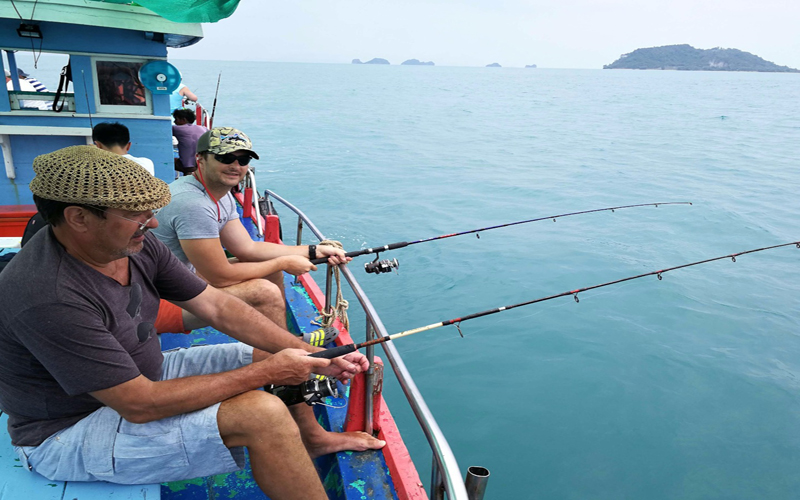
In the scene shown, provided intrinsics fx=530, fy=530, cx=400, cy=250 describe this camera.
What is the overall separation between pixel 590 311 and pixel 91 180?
803cm

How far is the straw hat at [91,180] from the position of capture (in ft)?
5.20

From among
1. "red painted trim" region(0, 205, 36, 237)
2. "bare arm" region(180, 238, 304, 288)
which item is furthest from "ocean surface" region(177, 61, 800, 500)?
"red painted trim" region(0, 205, 36, 237)

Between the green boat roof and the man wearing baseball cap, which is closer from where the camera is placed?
the man wearing baseball cap

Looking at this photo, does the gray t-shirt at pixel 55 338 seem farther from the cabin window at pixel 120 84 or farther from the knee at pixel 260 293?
the cabin window at pixel 120 84

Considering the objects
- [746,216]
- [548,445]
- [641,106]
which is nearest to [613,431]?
[548,445]

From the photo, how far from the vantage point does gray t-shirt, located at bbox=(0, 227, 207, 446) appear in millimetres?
1591

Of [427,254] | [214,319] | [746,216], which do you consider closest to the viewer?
[214,319]

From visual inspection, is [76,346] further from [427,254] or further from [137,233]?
[427,254]

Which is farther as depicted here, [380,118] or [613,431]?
[380,118]

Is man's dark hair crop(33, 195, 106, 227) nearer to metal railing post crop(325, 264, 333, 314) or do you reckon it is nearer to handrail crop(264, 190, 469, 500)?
handrail crop(264, 190, 469, 500)

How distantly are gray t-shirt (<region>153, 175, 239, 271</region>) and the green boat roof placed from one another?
10.8 ft

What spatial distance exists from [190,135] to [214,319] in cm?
635

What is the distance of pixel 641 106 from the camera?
143 feet

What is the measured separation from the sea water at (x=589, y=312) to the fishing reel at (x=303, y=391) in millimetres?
3134
